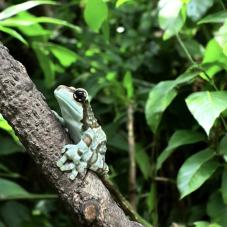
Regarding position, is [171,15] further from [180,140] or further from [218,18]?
[180,140]

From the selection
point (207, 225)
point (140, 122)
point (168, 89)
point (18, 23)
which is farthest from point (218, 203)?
point (18, 23)

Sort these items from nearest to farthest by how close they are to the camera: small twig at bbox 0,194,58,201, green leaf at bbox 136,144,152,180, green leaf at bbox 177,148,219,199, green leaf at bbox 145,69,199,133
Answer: green leaf at bbox 177,148,219,199, green leaf at bbox 145,69,199,133, small twig at bbox 0,194,58,201, green leaf at bbox 136,144,152,180

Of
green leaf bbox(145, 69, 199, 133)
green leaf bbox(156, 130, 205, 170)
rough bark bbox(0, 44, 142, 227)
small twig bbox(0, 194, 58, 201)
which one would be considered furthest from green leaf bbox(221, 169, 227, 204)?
small twig bbox(0, 194, 58, 201)

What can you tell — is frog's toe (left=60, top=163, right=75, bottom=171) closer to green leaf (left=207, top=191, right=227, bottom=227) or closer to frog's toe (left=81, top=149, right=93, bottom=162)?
frog's toe (left=81, top=149, right=93, bottom=162)

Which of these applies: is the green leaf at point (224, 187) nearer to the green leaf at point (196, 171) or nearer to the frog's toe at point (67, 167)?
the green leaf at point (196, 171)

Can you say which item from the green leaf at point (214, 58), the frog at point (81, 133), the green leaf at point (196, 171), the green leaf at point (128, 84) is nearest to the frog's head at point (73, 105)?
the frog at point (81, 133)

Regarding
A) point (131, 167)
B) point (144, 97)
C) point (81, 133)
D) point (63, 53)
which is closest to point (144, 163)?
point (131, 167)
